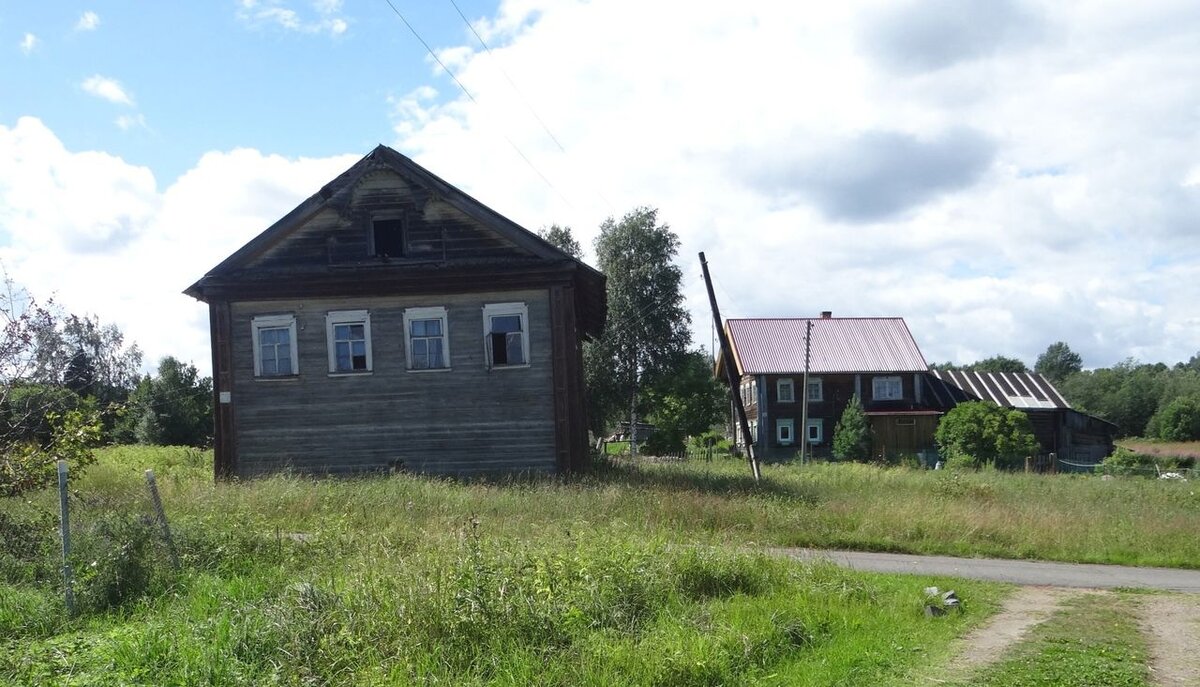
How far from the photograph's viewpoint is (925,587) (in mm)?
10211

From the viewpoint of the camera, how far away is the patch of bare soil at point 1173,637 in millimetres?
6973

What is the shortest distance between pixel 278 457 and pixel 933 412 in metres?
36.6

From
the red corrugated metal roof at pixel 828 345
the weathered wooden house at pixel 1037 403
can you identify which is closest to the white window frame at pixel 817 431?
the red corrugated metal roof at pixel 828 345

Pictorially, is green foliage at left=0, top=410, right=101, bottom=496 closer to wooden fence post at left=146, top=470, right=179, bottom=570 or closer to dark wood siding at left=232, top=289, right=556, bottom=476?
wooden fence post at left=146, top=470, right=179, bottom=570

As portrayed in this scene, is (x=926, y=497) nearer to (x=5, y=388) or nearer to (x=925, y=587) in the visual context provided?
(x=925, y=587)

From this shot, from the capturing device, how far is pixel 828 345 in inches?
2073

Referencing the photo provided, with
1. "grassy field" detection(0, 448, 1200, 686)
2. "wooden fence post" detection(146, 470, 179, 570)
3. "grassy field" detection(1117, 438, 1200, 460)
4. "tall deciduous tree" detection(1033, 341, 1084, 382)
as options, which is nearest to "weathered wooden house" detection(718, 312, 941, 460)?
"grassy field" detection(1117, 438, 1200, 460)

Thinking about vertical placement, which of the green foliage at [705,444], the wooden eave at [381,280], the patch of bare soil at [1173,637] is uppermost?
the wooden eave at [381,280]

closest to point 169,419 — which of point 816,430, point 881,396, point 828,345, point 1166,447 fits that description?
point 816,430

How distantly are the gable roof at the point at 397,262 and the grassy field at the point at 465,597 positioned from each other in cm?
809

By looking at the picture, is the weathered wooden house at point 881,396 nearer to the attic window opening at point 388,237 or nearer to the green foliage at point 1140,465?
the green foliage at point 1140,465

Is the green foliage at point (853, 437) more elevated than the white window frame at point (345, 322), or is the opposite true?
the white window frame at point (345, 322)

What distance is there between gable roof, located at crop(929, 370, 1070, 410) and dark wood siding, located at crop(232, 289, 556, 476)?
115 feet

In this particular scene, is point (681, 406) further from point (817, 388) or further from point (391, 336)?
point (391, 336)
